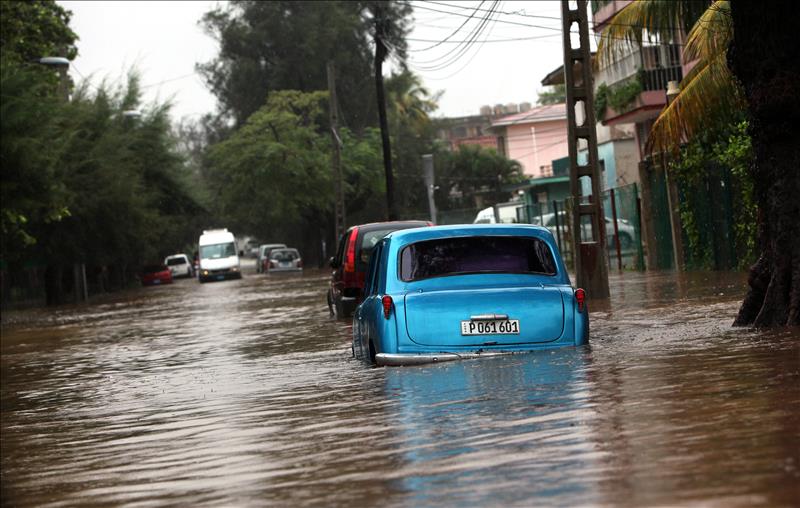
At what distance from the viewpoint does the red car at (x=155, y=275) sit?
8150cm

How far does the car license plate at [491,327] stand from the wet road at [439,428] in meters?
0.24

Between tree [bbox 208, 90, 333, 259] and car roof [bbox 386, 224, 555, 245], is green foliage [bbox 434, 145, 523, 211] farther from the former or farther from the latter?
car roof [bbox 386, 224, 555, 245]

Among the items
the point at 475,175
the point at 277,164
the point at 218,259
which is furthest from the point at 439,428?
the point at 475,175

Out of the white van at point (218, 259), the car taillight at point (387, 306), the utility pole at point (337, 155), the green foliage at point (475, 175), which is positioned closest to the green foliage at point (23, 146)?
the utility pole at point (337, 155)

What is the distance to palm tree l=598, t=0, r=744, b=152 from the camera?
24.8 meters

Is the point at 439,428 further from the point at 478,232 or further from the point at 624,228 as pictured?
the point at 624,228

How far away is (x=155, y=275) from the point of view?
8188cm

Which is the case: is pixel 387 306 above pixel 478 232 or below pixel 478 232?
below

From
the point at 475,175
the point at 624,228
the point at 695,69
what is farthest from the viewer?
the point at 475,175

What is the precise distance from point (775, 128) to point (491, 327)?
3.56 m

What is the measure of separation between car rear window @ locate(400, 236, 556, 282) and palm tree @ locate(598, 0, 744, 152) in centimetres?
1257

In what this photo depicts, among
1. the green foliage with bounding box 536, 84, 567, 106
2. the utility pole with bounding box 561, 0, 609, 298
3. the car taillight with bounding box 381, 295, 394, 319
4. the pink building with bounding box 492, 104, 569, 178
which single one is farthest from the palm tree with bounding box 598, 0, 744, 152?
the green foliage with bounding box 536, 84, 567, 106

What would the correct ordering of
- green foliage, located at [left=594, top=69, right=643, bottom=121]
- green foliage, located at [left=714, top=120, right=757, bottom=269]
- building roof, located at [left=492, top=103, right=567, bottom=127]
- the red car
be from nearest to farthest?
green foliage, located at [left=714, top=120, right=757, bottom=269] → green foliage, located at [left=594, top=69, right=643, bottom=121] → the red car → building roof, located at [left=492, top=103, right=567, bottom=127]

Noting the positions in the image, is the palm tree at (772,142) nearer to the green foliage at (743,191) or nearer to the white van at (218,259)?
the green foliage at (743,191)
